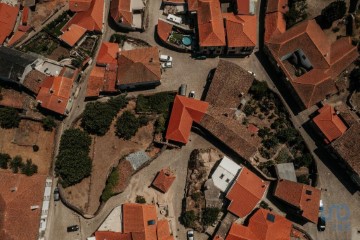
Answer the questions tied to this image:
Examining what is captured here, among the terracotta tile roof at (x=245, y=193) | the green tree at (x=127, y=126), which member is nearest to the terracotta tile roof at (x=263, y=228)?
the terracotta tile roof at (x=245, y=193)

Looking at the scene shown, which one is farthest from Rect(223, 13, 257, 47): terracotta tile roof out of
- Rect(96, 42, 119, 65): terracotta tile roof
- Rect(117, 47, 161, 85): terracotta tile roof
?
Rect(96, 42, 119, 65): terracotta tile roof

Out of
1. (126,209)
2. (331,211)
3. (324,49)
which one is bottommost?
(126,209)

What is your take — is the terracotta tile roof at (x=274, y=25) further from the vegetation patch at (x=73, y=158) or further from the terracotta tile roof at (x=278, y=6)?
the vegetation patch at (x=73, y=158)

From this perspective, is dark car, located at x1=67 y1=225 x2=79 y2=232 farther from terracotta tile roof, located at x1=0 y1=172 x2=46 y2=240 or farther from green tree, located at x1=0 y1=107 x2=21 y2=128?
green tree, located at x1=0 y1=107 x2=21 y2=128

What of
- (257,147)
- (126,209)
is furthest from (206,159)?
(126,209)

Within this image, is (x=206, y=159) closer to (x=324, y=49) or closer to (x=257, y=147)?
(x=257, y=147)

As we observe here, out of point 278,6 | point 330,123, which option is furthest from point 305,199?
point 278,6
